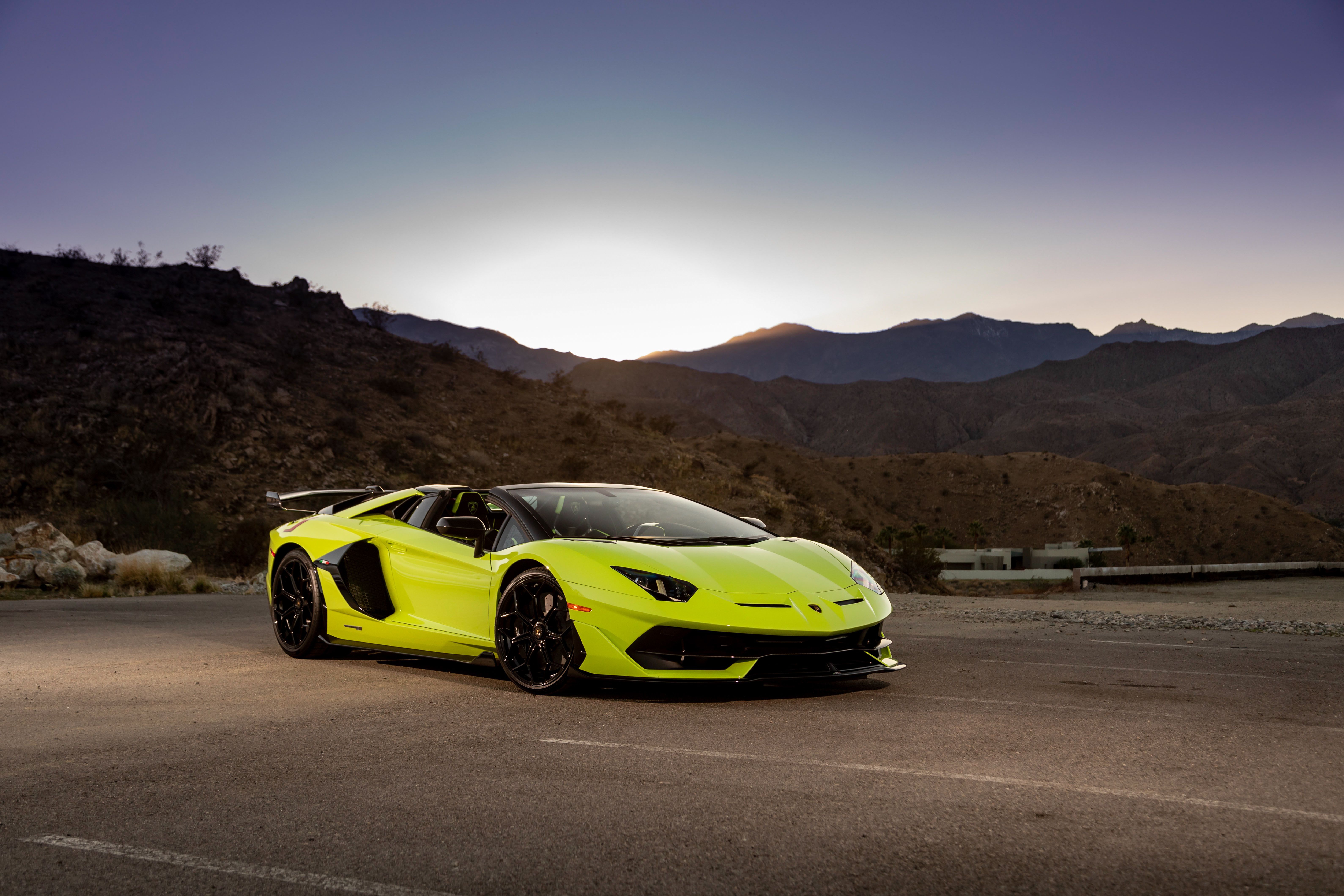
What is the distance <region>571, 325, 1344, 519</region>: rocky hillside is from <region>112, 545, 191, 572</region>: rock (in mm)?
95741

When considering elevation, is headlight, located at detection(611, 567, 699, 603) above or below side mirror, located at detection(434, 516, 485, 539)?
below

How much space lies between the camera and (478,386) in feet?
156

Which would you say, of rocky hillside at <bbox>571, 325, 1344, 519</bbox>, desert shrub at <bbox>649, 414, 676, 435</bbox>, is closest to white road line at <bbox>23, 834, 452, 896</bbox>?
desert shrub at <bbox>649, 414, 676, 435</bbox>

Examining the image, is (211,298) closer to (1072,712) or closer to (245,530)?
(245,530)

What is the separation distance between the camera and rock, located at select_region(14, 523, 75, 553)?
1880 centimetres

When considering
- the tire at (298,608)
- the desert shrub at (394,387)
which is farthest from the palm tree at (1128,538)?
the tire at (298,608)

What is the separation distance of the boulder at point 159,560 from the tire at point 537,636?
12694 millimetres

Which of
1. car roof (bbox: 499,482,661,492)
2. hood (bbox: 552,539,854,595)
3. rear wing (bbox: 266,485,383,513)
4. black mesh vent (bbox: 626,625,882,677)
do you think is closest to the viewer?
black mesh vent (bbox: 626,625,882,677)

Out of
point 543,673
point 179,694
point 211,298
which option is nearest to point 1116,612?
point 543,673

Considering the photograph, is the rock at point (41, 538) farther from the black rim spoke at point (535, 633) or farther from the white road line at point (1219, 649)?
the white road line at point (1219, 649)

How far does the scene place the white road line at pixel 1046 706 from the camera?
20.0 ft

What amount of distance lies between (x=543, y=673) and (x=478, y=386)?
4174 cm

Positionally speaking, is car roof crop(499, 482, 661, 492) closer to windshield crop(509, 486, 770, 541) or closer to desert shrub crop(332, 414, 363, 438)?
windshield crop(509, 486, 770, 541)

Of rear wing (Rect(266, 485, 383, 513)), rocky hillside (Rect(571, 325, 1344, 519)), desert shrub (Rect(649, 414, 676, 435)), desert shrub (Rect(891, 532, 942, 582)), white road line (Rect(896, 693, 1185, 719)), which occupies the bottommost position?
desert shrub (Rect(891, 532, 942, 582))
